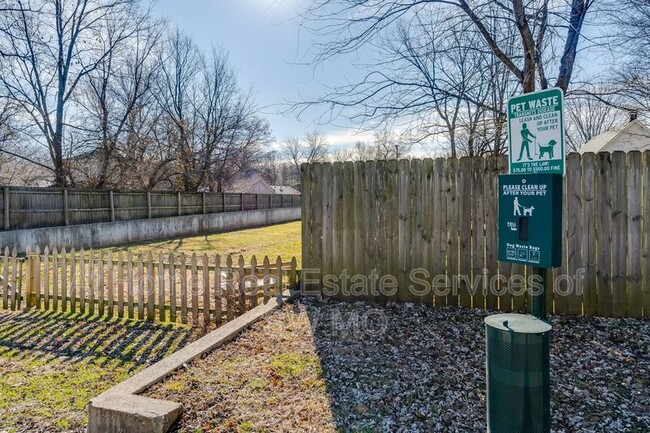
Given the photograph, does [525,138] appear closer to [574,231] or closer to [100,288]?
[574,231]

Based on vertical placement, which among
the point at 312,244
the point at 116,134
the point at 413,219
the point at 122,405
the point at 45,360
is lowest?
the point at 45,360

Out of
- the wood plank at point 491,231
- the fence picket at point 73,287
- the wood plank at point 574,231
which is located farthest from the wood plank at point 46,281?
the wood plank at point 574,231

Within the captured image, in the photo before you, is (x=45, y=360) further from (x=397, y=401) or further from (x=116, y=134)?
(x=116, y=134)

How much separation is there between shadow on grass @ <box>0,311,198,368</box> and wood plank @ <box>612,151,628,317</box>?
16.6ft

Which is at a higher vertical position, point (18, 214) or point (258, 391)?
point (18, 214)

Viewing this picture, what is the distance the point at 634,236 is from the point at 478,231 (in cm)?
163

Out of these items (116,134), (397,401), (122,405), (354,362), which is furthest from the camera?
(116,134)

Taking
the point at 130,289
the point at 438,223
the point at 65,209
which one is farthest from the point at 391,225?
the point at 65,209

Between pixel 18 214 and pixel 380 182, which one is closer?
pixel 380 182

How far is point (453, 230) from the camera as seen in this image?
507 centimetres

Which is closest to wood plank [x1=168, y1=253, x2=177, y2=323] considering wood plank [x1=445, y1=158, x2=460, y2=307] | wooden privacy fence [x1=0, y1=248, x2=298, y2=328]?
wooden privacy fence [x1=0, y1=248, x2=298, y2=328]

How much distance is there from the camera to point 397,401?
297cm

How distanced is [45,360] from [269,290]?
2.68m

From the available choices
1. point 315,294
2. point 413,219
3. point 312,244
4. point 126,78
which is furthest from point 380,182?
point 126,78
